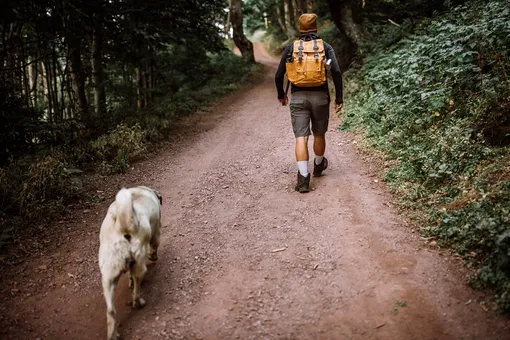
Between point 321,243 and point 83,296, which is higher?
point 321,243

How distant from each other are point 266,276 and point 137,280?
1.47 meters

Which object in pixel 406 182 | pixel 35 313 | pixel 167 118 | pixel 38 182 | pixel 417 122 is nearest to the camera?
pixel 35 313

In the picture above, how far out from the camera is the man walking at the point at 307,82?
5762 millimetres

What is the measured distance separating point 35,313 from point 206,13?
13.7 metres

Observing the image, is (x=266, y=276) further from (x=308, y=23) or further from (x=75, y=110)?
(x=75, y=110)

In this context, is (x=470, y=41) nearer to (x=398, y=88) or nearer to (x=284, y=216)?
(x=398, y=88)

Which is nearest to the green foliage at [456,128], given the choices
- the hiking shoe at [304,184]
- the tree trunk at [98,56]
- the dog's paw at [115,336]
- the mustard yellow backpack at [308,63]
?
the hiking shoe at [304,184]

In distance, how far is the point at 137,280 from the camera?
13.1 ft

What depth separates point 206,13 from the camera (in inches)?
603

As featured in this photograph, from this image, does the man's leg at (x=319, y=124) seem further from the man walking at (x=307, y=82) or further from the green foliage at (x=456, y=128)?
the green foliage at (x=456, y=128)

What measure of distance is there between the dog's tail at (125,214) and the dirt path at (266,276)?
3.38 ft

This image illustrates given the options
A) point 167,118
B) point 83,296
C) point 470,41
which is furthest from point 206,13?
point 83,296

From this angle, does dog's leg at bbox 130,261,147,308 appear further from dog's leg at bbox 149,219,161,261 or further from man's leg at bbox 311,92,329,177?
man's leg at bbox 311,92,329,177

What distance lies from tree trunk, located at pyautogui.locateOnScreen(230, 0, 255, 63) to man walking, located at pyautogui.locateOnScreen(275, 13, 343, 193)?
1714 cm
